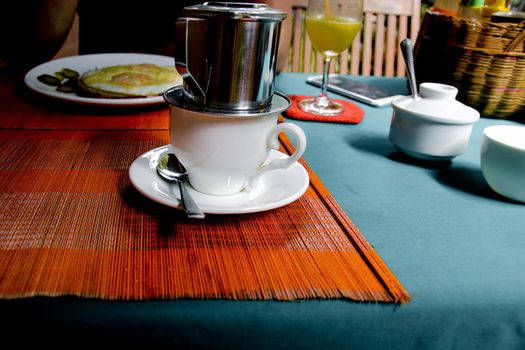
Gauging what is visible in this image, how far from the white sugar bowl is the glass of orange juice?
0.23 m

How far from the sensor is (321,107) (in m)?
0.86

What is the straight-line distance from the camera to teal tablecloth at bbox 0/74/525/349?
319mm

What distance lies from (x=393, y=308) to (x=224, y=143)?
8.4 inches

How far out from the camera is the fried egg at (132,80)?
77 centimetres

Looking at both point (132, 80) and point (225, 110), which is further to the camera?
point (132, 80)

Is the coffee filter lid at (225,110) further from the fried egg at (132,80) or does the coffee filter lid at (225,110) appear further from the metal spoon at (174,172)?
the fried egg at (132,80)

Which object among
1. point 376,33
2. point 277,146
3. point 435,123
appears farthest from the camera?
point 376,33

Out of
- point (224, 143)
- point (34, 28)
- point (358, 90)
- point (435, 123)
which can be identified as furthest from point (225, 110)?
point (34, 28)

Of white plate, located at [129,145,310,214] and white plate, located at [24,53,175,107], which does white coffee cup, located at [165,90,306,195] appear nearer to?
white plate, located at [129,145,310,214]

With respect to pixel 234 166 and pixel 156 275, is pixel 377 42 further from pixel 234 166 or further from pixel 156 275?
pixel 156 275

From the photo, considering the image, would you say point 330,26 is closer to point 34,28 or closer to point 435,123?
point 435,123

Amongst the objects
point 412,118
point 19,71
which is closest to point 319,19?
point 412,118

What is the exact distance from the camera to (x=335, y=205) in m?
0.49

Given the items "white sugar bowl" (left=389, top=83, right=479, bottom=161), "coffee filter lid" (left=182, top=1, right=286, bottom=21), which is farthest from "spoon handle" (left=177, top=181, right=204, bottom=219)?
"white sugar bowl" (left=389, top=83, right=479, bottom=161)
